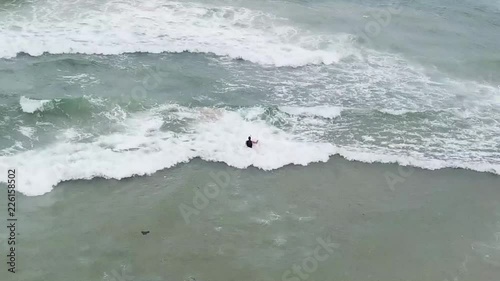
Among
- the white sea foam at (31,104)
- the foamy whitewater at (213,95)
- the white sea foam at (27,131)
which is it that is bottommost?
the white sea foam at (27,131)

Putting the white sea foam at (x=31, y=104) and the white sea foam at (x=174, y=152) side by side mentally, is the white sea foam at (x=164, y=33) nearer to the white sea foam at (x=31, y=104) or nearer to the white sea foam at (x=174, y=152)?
the white sea foam at (x=31, y=104)

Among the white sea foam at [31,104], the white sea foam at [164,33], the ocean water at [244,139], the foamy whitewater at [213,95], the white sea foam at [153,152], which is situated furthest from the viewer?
the white sea foam at [164,33]

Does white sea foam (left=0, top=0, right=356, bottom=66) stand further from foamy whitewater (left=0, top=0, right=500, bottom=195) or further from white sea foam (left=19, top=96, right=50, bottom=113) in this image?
white sea foam (left=19, top=96, right=50, bottom=113)

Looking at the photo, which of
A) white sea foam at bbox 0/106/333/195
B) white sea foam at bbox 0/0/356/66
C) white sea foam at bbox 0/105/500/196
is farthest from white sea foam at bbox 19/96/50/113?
white sea foam at bbox 0/0/356/66

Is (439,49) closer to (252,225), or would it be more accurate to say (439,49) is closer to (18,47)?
(252,225)

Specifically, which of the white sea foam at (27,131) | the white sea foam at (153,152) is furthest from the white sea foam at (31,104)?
the white sea foam at (153,152)

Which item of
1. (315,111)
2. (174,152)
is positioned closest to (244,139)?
(174,152)
